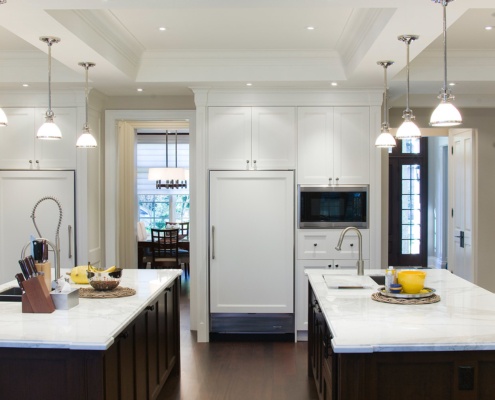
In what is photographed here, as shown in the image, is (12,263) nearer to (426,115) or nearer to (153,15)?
(153,15)

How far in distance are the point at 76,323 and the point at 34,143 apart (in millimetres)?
3199

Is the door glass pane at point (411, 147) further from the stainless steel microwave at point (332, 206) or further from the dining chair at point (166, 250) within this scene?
the stainless steel microwave at point (332, 206)

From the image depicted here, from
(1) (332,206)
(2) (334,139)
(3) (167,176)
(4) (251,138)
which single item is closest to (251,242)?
(1) (332,206)

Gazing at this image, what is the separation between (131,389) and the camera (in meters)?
3.00

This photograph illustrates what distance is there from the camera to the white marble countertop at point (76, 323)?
8.00ft

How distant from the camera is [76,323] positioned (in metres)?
2.72

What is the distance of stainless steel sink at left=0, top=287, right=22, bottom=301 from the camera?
3.26m

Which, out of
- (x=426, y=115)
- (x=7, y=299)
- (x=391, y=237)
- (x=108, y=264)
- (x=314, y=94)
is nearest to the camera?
(x=7, y=299)

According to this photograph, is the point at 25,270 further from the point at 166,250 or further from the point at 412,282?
the point at 166,250

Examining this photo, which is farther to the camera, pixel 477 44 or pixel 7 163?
pixel 7 163

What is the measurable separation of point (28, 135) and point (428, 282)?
404 centimetres

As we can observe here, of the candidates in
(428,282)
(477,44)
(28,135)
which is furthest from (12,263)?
(477,44)

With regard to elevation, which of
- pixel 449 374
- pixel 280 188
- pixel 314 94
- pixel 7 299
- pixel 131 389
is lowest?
pixel 131 389

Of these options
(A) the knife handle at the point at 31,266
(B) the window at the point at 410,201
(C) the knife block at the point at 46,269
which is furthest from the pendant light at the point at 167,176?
(A) the knife handle at the point at 31,266
